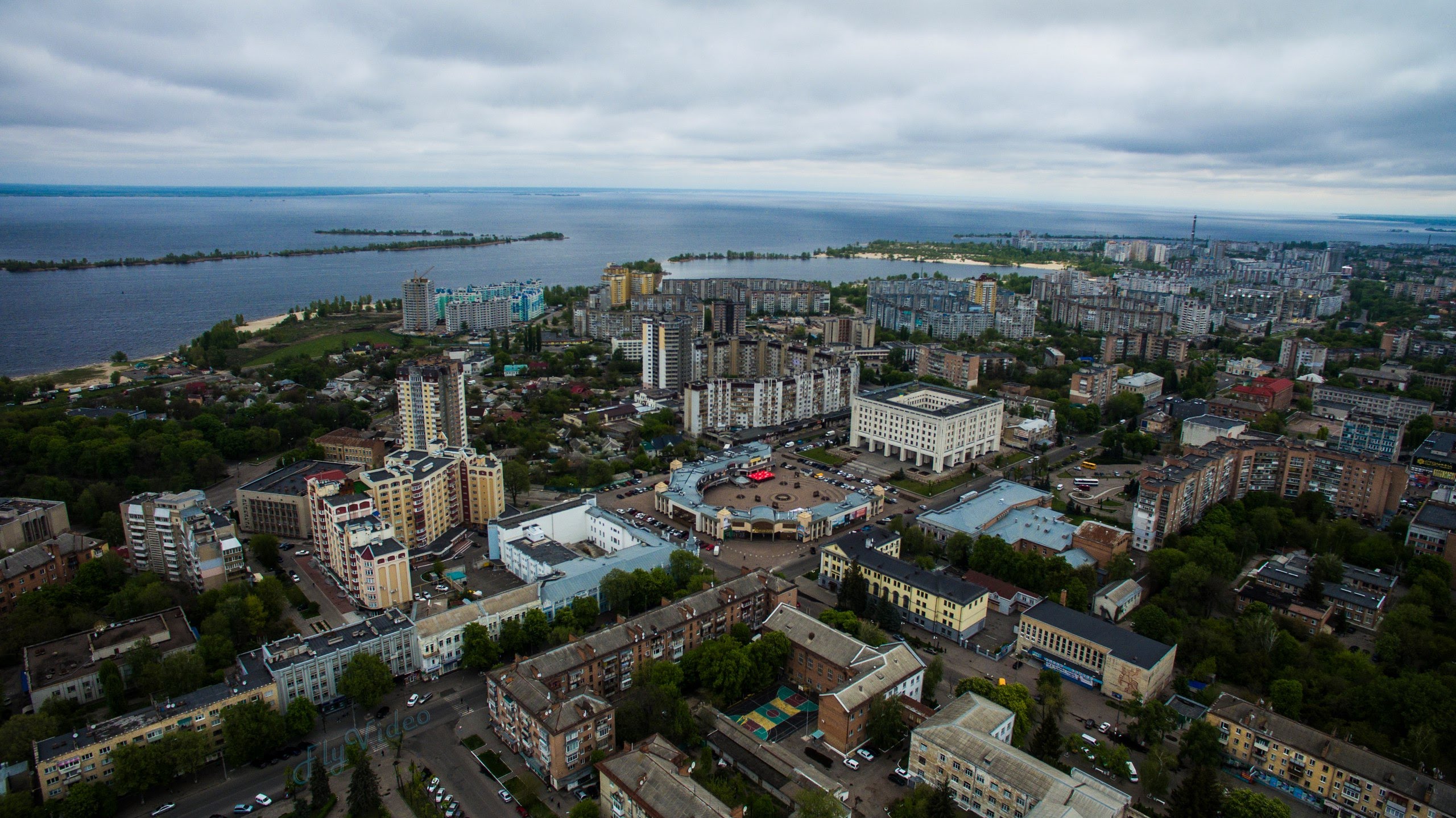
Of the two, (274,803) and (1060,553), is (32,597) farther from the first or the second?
(1060,553)

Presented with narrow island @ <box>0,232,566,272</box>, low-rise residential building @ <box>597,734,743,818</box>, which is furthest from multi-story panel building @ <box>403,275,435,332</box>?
low-rise residential building @ <box>597,734,743,818</box>

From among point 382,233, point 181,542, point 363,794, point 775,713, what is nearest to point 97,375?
point 181,542

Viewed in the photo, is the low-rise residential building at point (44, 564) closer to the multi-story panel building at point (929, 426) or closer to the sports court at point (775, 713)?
the sports court at point (775, 713)

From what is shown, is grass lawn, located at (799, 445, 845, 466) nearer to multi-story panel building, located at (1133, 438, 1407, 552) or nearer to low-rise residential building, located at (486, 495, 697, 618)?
low-rise residential building, located at (486, 495, 697, 618)

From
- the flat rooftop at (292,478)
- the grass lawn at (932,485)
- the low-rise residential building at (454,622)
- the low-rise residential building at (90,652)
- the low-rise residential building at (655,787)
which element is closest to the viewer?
the low-rise residential building at (655,787)

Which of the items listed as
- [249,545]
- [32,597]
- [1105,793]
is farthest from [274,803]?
[1105,793]

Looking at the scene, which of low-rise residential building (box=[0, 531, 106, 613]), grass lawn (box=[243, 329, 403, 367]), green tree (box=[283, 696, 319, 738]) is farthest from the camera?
grass lawn (box=[243, 329, 403, 367])

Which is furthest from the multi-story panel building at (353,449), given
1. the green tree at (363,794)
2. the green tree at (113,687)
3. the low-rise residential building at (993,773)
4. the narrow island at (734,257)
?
the narrow island at (734,257)
